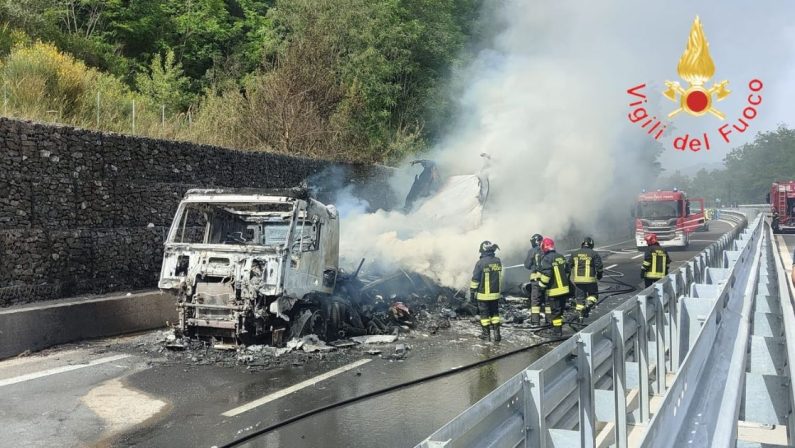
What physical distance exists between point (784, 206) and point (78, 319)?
3655 cm

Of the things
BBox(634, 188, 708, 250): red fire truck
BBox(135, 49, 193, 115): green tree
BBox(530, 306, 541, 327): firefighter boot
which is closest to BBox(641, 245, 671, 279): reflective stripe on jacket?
BBox(530, 306, 541, 327): firefighter boot

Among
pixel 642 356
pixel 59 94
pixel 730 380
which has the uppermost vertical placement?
pixel 59 94

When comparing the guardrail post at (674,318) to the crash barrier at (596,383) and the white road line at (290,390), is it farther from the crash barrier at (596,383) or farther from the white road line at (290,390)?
the white road line at (290,390)

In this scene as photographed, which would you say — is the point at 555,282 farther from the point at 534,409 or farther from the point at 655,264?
the point at 534,409

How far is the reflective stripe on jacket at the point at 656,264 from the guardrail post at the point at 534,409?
9.52m

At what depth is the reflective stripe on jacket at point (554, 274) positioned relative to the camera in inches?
387

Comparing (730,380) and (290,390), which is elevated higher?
(730,380)

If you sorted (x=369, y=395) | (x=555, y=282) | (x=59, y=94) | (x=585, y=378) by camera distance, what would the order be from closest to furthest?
(x=585, y=378) → (x=369, y=395) → (x=555, y=282) → (x=59, y=94)

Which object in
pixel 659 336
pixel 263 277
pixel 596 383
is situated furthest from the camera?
pixel 263 277

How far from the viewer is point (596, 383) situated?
14.0 ft

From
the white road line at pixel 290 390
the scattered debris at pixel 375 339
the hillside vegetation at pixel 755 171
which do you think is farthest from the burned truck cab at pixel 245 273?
the hillside vegetation at pixel 755 171

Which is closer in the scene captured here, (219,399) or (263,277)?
(219,399)

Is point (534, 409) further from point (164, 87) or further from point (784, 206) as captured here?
point (784, 206)

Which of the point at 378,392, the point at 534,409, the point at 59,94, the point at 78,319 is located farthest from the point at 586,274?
the point at 59,94
